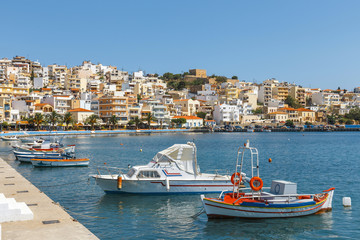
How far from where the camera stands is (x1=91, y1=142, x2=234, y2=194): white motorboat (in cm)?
2402

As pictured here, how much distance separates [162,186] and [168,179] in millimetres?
561

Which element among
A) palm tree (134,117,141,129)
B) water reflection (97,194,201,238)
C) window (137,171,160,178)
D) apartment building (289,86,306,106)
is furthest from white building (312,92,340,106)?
water reflection (97,194,201,238)

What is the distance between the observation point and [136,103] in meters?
130

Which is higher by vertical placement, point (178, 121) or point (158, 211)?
point (178, 121)

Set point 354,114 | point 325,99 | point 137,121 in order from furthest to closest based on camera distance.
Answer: point 325,99
point 354,114
point 137,121

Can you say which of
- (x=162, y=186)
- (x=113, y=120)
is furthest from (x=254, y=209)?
(x=113, y=120)

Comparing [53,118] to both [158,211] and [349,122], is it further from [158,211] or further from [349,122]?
[349,122]

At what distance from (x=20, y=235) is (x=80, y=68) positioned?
595 feet

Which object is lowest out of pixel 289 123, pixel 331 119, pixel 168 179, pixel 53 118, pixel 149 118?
pixel 168 179

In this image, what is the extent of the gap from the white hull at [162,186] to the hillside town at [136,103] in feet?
281

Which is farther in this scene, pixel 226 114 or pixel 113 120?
pixel 226 114

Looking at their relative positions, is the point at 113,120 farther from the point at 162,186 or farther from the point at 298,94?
the point at 298,94

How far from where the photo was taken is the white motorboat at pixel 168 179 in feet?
78.8

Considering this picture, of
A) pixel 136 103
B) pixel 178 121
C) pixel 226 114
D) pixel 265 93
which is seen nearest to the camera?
pixel 136 103
